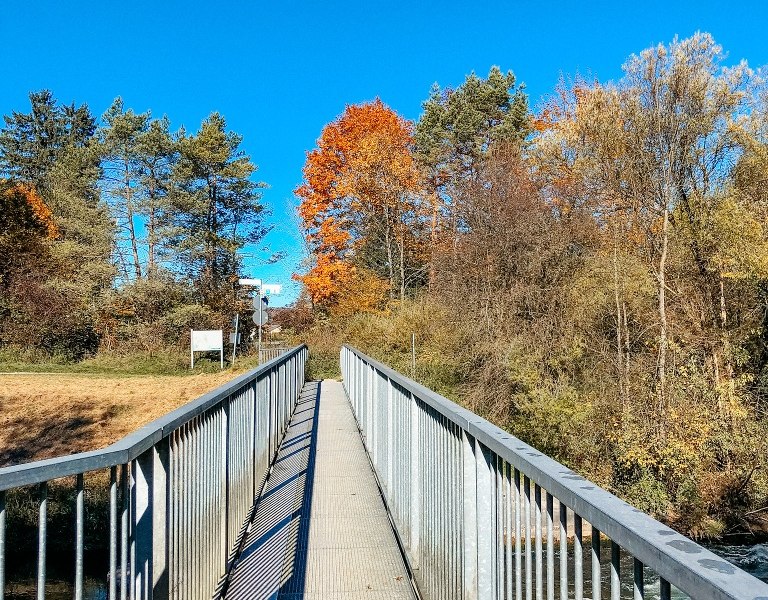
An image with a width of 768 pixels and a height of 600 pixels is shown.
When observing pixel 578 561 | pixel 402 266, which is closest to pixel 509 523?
pixel 578 561

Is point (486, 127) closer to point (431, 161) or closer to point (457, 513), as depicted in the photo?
point (431, 161)

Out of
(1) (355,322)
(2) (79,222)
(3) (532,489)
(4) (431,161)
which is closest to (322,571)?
(3) (532,489)

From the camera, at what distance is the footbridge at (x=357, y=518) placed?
1.29 meters

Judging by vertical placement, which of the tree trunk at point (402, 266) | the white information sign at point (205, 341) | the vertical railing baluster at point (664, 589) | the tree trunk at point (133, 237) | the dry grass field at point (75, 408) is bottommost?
the dry grass field at point (75, 408)

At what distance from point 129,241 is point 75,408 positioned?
16881mm

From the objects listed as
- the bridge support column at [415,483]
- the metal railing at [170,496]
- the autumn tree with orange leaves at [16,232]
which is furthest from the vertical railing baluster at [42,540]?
the autumn tree with orange leaves at [16,232]

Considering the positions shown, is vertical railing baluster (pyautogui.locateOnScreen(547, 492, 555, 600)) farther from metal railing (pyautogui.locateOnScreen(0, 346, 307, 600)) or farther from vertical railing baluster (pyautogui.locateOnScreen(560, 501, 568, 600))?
metal railing (pyautogui.locateOnScreen(0, 346, 307, 600))

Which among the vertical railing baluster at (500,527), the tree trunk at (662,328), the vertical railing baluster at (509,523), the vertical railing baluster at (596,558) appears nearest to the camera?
the vertical railing baluster at (596,558)

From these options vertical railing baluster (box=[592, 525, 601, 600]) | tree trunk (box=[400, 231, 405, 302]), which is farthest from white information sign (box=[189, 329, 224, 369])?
vertical railing baluster (box=[592, 525, 601, 600])

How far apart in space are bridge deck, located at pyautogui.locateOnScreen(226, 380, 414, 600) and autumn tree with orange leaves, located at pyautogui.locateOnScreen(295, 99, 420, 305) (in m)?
19.9

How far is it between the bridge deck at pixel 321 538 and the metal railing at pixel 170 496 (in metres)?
0.21

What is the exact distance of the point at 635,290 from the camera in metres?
15.6

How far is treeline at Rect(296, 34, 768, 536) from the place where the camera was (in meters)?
13.9

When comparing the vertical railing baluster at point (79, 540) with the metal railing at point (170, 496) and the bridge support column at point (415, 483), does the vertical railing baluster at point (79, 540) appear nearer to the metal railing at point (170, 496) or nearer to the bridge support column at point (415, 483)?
the metal railing at point (170, 496)
